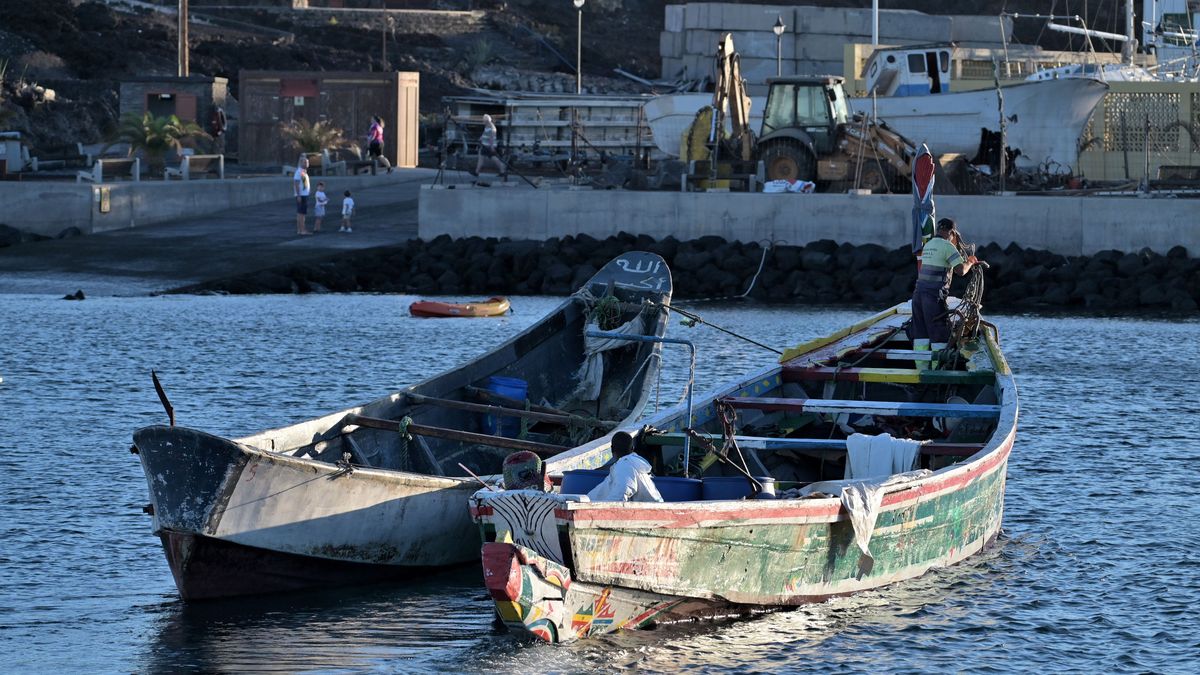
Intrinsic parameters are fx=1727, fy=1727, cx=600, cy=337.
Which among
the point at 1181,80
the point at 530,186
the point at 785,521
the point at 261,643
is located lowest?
the point at 261,643

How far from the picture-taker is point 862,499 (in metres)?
13.4

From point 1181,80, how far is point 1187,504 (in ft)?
117

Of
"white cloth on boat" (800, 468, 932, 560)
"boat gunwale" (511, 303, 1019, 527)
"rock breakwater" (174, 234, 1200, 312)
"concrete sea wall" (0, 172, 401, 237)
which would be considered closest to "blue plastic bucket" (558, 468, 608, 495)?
"boat gunwale" (511, 303, 1019, 527)

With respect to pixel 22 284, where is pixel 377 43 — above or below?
above

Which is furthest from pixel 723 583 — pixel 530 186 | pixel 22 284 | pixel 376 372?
pixel 530 186

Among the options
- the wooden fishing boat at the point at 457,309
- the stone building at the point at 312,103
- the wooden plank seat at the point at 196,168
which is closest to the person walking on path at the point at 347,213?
the wooden plank seat at the point at 196,168

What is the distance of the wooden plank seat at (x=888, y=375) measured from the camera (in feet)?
59.5

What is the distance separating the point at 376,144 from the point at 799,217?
1508 cm

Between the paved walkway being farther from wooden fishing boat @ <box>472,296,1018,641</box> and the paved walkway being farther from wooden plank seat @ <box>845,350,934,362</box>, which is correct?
wooden fishing boat @ <box>472,296,1018,641</box>

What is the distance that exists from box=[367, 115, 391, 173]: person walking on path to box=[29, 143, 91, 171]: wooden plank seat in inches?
313

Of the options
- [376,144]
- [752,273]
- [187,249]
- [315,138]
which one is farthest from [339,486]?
[376,144]

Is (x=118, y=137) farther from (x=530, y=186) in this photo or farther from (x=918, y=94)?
(x=918, y=94)

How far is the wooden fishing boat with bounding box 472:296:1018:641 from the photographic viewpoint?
39.9ft

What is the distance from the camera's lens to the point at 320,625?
13.7 meters
